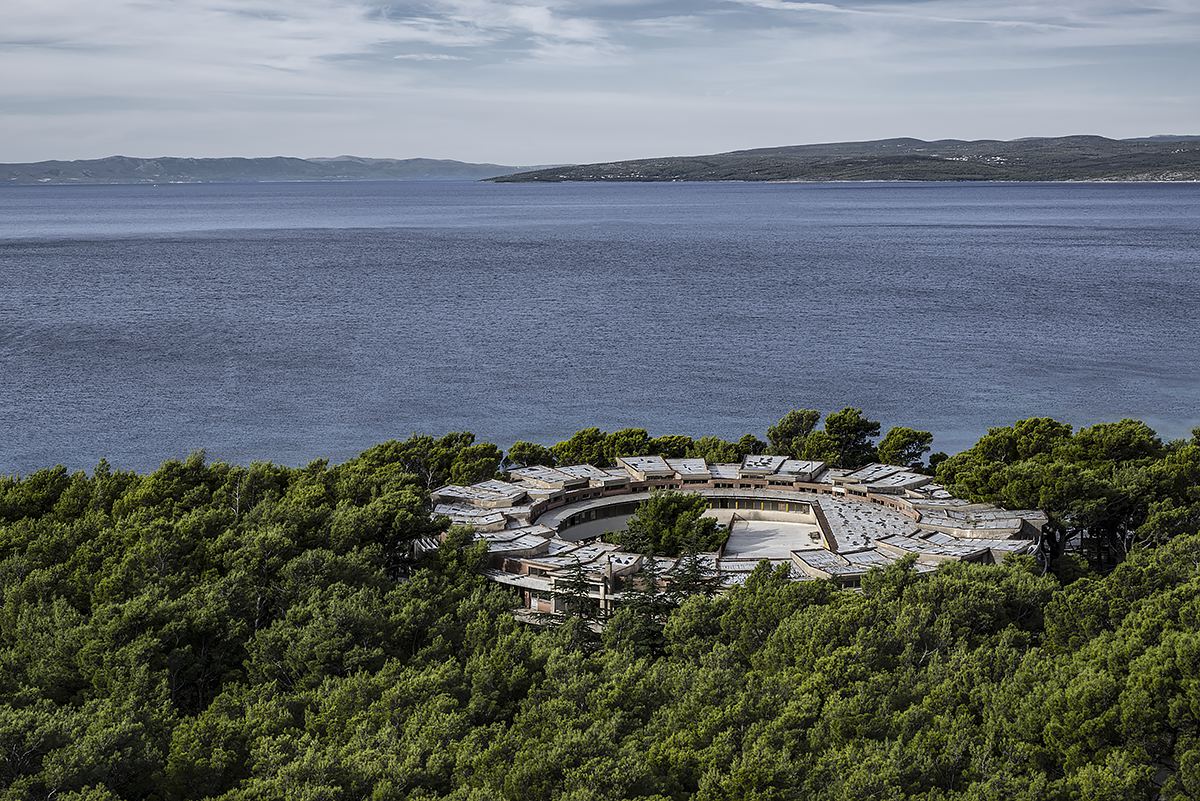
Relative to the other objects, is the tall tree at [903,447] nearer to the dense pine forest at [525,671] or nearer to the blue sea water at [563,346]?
the dense pine forest at [525,671]

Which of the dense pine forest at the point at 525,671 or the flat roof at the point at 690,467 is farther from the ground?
the flat roof at the point at 690,467

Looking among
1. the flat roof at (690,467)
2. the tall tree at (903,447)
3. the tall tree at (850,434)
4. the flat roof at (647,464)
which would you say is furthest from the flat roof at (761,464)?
the tall tree at (903,447)

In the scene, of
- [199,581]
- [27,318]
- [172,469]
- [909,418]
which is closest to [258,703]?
[199,581]

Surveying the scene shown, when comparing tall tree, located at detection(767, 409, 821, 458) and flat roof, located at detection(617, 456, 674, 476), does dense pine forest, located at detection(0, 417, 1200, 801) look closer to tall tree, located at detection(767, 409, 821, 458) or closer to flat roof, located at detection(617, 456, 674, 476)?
flat roof, located at detection(617, 456, 674, 476)

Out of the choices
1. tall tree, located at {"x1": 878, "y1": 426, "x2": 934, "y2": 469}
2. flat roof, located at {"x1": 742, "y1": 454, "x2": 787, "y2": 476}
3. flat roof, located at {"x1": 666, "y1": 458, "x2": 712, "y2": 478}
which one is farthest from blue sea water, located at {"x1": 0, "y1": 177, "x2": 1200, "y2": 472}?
flat roof, located at {"x1": 666, "y1": 458, "x2": 712, "y2": 478}

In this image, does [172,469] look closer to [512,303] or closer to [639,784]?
[639,784]

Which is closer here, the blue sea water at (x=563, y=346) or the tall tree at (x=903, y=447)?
the tall tree at (x=903, y=447)

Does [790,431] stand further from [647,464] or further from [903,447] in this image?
[647,464]
